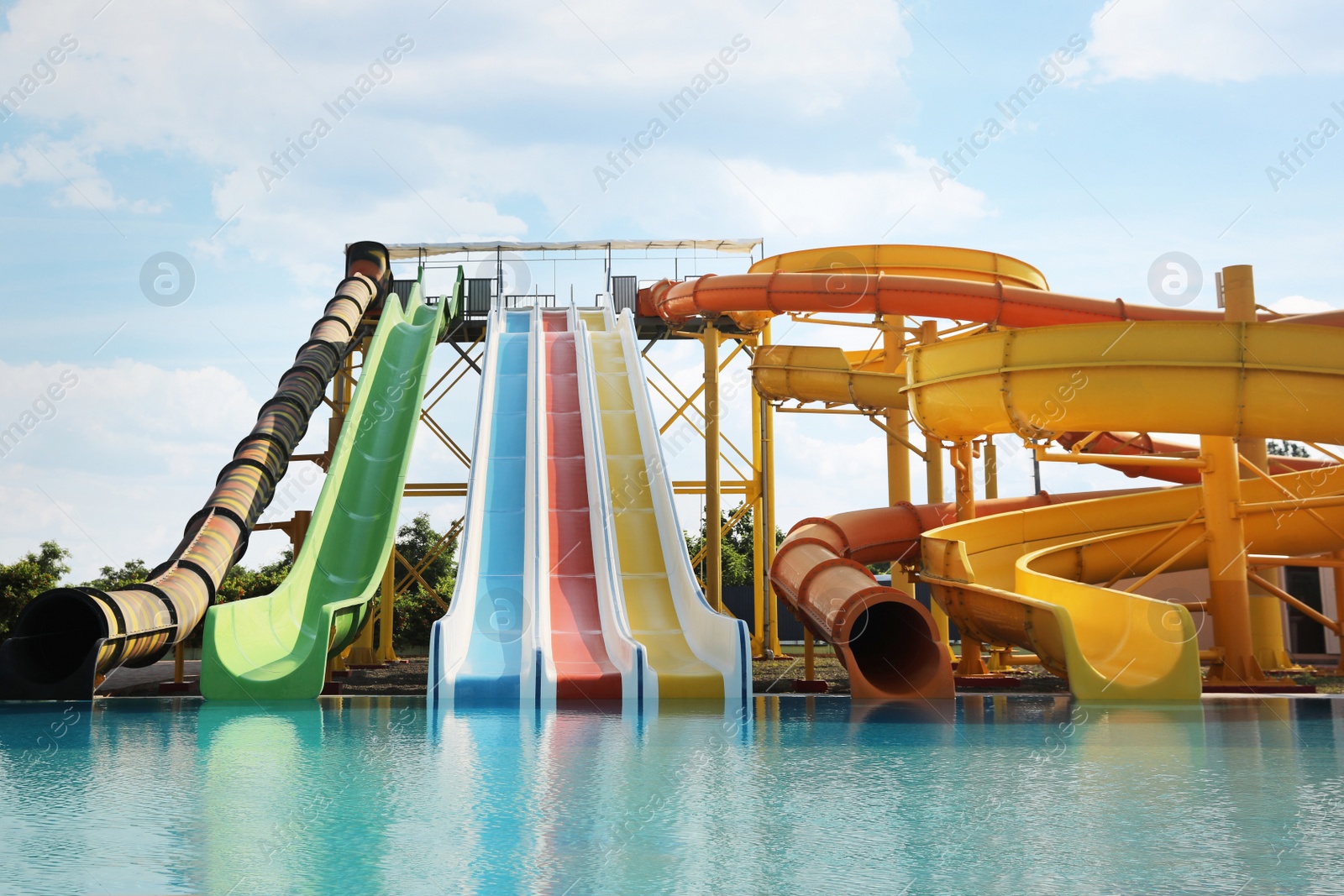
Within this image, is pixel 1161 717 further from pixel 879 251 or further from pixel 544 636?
pixel 879 251

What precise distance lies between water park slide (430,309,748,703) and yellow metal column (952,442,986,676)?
3.21 m

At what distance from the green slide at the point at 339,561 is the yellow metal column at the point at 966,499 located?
5.99 m

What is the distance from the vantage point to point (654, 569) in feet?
37.0

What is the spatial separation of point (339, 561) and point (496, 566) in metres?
1.75

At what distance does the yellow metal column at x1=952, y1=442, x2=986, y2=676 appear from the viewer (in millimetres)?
12273

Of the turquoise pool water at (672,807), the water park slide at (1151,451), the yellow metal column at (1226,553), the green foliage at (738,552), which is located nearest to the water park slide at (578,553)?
the turquoise pool water at (672,807)

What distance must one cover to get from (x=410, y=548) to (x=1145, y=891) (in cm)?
3429

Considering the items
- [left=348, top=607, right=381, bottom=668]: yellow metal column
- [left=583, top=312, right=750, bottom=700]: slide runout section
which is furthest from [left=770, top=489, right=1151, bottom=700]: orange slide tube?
[left=348, top=607, right=381, bottom=668]: yellow metal column

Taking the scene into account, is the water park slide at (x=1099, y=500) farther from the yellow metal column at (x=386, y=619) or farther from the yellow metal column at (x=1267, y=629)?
the yellow metal column at (x=386, y=619)

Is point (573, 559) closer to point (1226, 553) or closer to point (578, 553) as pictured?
point (578, 553)

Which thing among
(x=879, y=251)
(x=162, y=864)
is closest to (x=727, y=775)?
(x=162, y=864)

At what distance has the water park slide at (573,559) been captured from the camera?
29.8ft

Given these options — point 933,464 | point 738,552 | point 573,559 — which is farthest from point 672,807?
point 738,552

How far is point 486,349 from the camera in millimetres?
15406
